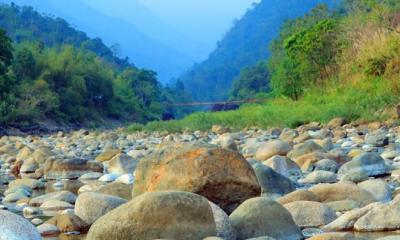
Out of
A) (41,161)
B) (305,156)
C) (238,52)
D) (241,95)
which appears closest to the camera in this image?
(305,156)

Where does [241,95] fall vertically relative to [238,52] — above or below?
below

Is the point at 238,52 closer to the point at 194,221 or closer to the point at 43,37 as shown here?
the point at 43,37

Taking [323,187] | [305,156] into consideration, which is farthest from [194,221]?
[305,156]

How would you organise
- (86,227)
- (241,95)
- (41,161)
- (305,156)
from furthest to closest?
(241,95)
(41,161)
(305,156)
(86,227)

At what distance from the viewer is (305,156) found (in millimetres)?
8062

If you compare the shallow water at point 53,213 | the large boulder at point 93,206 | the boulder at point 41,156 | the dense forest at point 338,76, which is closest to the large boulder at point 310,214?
the shallow water at point 53,213

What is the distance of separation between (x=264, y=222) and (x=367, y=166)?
3.18 metres

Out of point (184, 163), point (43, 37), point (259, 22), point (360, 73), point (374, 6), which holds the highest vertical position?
point (259, 22)

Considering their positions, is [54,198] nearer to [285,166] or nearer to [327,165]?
[285,166]

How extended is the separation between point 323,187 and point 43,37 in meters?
84.4

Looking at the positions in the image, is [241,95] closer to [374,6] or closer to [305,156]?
[374,6]

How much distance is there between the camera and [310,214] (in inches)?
185

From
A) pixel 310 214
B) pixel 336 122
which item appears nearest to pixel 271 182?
pixel 310 214

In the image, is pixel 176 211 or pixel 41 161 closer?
A: pixel 176 211
